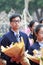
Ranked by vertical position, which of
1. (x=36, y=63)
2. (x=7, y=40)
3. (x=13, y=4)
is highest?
(x=13, y=4)

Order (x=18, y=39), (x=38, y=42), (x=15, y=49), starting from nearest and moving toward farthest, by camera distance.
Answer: (x=15, y=49), (x=38, y=42), (x=18, y=39)

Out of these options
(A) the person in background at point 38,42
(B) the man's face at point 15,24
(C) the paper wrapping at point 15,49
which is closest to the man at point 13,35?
(B) the man's face at point 15,24

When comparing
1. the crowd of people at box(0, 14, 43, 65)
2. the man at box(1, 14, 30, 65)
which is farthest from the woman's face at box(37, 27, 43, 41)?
the man at box(1, 14, 30, 65)

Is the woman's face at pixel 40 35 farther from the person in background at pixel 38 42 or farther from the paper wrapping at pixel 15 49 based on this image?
the paper wrapping at pixel 15 49

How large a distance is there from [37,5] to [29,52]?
23.2 metres

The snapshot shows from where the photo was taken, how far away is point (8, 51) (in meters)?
4.60

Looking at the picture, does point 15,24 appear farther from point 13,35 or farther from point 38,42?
point 38,42

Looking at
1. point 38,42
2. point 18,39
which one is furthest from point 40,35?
point 18,39

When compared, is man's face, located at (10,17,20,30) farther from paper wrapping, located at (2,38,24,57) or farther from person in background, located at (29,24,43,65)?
paper wrapping, located at (2,38,24,57)

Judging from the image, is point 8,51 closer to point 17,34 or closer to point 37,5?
point 17,34

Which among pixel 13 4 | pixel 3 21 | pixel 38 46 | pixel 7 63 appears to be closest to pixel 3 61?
pixel 7 63

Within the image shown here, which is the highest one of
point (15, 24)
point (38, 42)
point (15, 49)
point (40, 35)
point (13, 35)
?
point (15, 24)

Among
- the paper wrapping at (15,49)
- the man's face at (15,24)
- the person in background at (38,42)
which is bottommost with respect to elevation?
the paper wrapping at (15,49)

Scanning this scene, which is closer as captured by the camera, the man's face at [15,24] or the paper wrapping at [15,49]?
the paper wrapping at [15,49]
